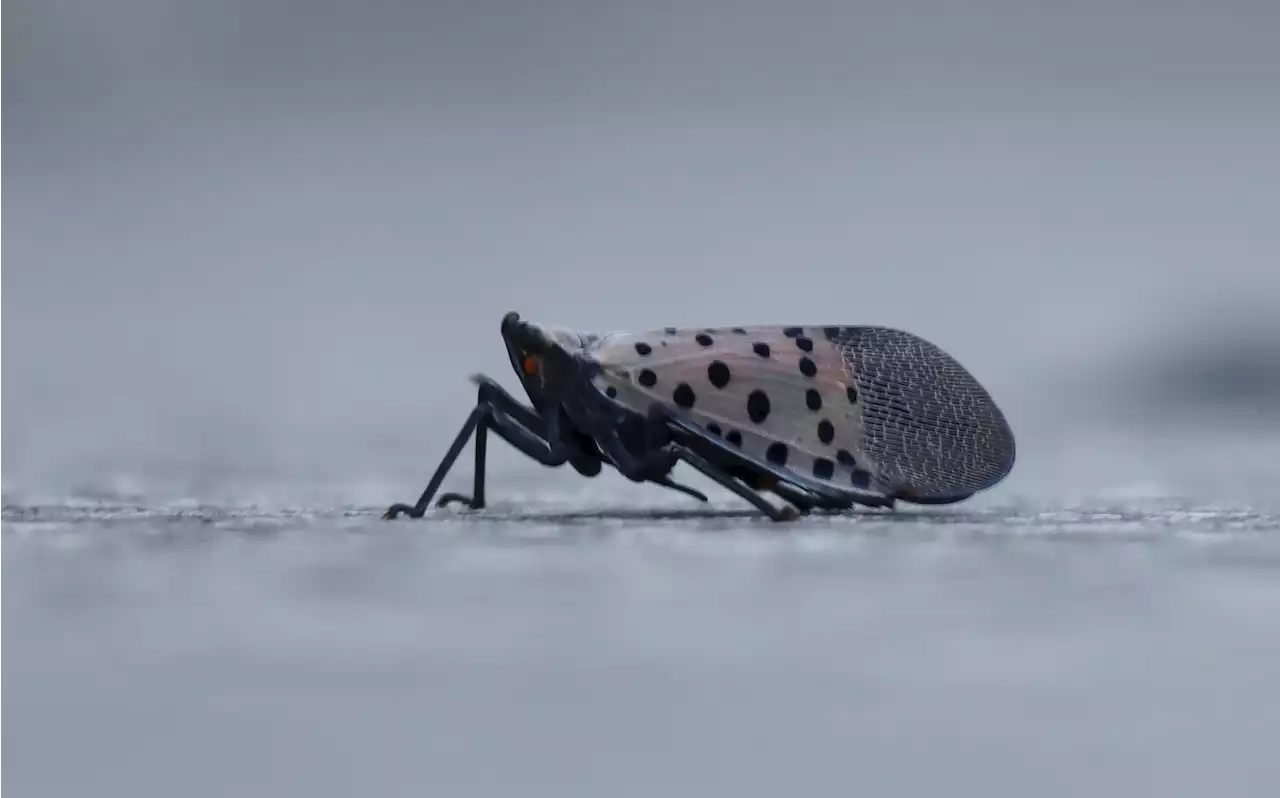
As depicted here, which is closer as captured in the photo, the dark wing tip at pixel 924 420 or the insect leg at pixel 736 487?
the insect leg at pixel 736 487

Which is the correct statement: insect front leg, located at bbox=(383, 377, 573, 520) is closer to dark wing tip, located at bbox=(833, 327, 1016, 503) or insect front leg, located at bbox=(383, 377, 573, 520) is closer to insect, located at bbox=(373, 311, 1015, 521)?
insect, located at bbox=(373, 311, 1015, 521)

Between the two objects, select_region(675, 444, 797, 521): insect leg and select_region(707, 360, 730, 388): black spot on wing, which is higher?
select_region(707, 360, 730, 388): black spot on wing

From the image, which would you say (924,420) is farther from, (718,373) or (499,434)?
(499,434)

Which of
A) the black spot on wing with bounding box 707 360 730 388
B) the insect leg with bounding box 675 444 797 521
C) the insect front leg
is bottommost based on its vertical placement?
the insect leg with bounding box 675 444 797 521

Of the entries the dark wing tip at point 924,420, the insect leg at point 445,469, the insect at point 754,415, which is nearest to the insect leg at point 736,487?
the insect at point 754,415

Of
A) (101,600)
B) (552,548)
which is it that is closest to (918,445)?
(552,548)

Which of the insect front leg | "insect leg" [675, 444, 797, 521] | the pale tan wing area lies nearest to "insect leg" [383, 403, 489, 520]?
the insect front leg

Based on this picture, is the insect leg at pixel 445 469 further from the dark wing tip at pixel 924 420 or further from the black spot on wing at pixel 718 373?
the dark wing tip at pixel 924 420

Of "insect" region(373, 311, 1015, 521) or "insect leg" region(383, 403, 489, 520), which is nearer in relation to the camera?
"insect leg" region(383, 403, 489, 520)
